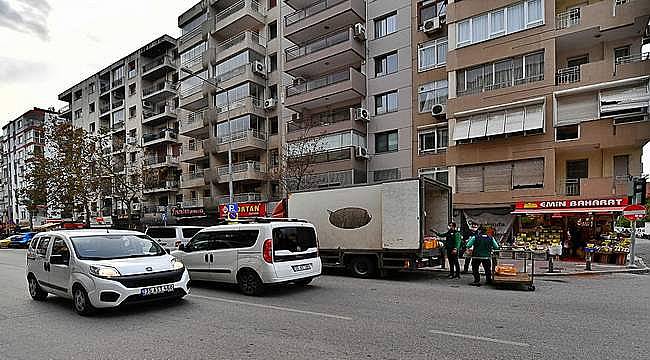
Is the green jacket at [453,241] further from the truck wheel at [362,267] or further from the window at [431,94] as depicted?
the window at [431,94]

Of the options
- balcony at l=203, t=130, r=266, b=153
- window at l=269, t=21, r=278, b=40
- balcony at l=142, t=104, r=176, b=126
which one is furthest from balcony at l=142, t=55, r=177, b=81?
window at l=269, t=21, r=278, b=40

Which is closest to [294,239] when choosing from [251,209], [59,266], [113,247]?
[113,247]

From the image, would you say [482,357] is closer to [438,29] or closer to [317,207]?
[317,207]

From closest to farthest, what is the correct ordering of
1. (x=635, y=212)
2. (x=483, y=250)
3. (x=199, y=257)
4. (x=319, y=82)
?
1. (x=199, y=257)
2. (x=483, y=250)
3. (x=635, y=212)
4. (x=319, y=82)

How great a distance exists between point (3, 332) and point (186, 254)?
4.70 m

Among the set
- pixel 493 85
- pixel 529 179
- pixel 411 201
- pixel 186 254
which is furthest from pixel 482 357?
pixel 493 85

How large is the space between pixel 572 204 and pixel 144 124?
40.7 meters

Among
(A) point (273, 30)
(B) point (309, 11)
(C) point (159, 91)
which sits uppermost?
(A) point (273, 30)

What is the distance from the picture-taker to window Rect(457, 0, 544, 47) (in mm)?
20156

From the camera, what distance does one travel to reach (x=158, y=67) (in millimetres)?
42188

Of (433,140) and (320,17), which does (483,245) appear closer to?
(433,140)

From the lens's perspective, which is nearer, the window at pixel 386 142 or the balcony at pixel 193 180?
the window at pixel 386 142

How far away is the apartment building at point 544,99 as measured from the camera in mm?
18141

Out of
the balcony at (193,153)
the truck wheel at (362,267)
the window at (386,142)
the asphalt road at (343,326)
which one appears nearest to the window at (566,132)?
the window at (386,142)
